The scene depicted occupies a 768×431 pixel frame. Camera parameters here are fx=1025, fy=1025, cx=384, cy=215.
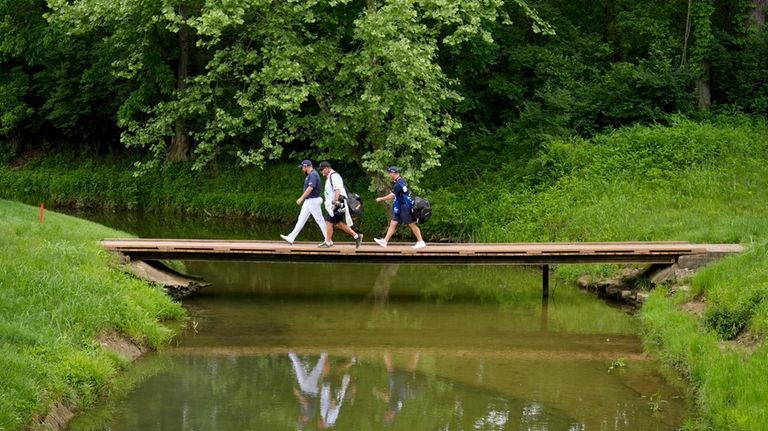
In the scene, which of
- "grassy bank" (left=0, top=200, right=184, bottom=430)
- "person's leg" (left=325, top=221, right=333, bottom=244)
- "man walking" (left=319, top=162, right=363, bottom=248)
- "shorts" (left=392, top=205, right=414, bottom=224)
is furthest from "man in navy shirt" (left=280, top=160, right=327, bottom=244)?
"grassy bank" (left=0, top=200, right=184, bottom=430)

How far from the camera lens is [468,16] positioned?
27109 mm

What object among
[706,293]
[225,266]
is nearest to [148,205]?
[225,266]

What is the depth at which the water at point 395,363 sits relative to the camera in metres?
13.0

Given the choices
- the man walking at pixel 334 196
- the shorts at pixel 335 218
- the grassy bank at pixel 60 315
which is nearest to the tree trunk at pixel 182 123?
the grassy bank at pixel 60 315

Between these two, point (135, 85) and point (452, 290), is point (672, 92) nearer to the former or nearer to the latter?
point (452, 290)

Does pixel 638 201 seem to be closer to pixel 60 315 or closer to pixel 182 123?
pixel 60 315

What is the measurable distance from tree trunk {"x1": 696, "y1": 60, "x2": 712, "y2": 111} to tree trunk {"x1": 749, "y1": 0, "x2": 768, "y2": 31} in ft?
6.56

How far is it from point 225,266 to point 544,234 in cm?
824

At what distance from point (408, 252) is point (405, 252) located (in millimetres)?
61

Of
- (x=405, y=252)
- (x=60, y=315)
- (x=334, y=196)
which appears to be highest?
(x=334, y=196)

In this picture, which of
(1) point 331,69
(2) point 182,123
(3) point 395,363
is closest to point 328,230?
(3) point 395,363

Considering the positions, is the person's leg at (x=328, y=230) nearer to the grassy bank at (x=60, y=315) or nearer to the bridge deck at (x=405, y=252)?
the bridge deck at (x=405, y=252)

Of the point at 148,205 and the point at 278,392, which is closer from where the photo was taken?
the point at 278,392

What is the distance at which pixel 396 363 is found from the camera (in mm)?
16062
